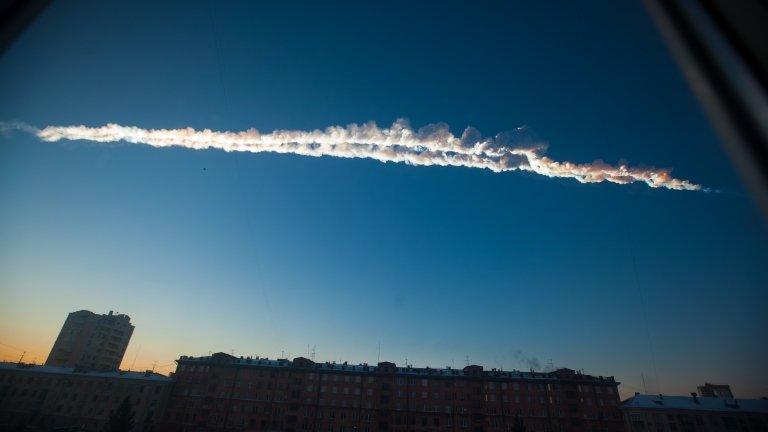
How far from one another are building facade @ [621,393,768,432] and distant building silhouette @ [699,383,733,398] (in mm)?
3458

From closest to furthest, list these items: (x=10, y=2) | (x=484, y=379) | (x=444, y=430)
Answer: (x=10, y=2) → (x=444, y=430) → (x=484, y=379)

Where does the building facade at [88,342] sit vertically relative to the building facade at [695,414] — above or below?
above

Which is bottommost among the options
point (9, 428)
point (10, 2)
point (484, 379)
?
point (9, 428)

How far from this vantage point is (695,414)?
53938mm

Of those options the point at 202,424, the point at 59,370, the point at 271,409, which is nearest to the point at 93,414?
the point at 59,370

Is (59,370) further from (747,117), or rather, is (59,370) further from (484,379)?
(747,117)

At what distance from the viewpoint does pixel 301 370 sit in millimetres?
67375

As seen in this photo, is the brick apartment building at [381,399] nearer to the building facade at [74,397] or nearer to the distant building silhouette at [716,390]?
the building facade at [74,397]

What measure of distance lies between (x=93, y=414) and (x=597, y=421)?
9089 centimetres

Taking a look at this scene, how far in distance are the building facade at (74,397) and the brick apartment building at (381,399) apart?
387 centimetres

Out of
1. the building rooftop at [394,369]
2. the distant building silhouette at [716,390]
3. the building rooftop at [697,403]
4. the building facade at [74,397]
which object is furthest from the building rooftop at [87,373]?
the distant building silhouette at [716,390]

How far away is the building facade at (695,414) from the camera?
52219 mm

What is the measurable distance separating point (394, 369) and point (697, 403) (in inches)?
2016

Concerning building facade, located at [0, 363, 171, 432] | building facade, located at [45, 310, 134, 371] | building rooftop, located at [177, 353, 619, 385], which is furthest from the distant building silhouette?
building facade, located at [45, 310, 134, 371]
